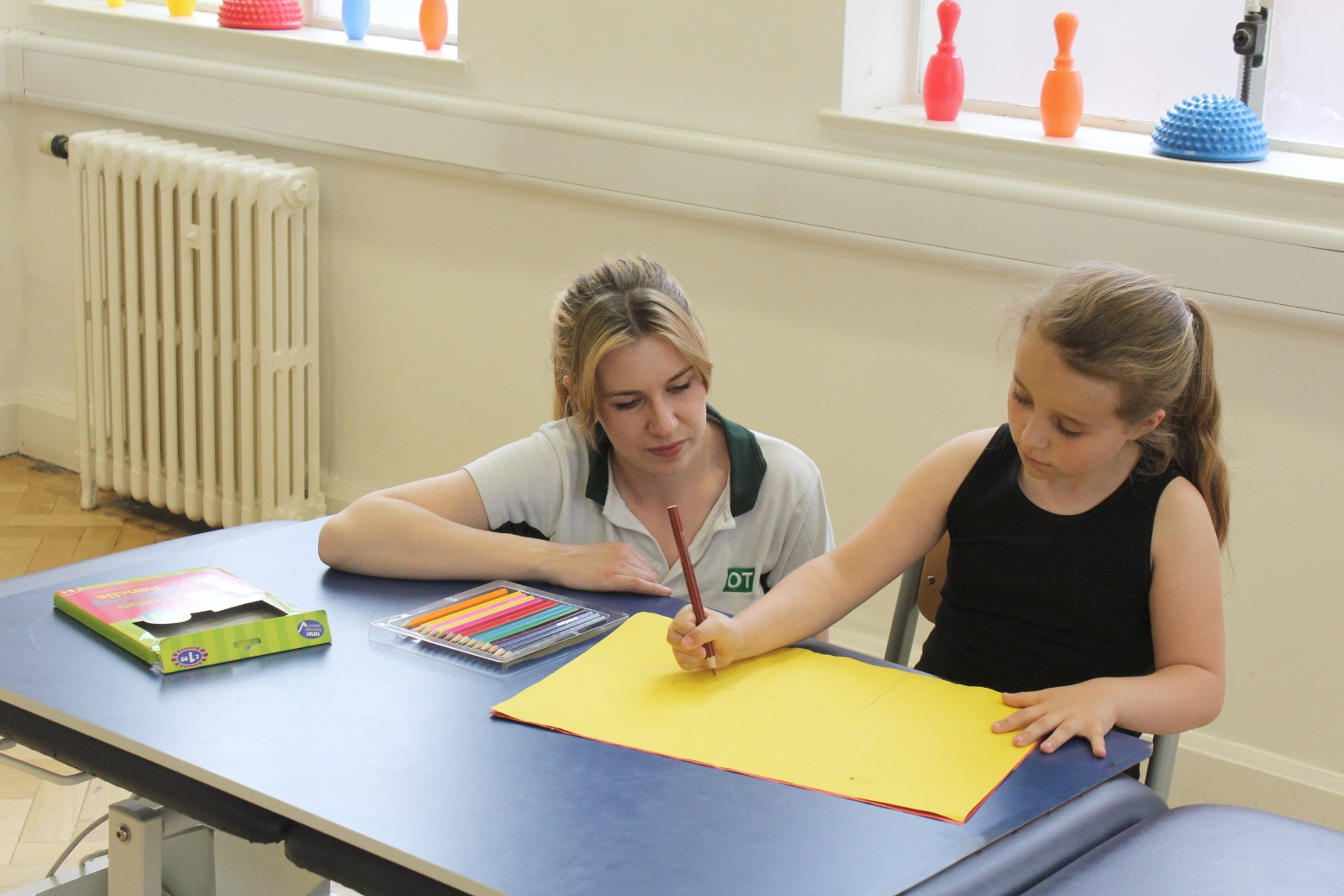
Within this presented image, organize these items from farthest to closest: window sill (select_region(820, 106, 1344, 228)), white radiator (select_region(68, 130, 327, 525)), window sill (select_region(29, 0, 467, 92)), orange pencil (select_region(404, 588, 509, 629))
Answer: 1. white radiator (select_region(68, 130, 327, 525))
2. window sill (select_region(29, 0, 467, 92))
3. window sill (select_region(820, 106, 1344, 228))
4. orange pencil (select_region(404, 588, 509, 629))

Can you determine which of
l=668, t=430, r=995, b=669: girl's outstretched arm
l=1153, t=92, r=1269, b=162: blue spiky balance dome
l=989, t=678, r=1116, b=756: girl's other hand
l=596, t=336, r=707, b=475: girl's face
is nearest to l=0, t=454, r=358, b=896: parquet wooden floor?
l=596, t=336, r=707, b=475: girl's face

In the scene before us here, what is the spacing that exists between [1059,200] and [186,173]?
6.06 feet

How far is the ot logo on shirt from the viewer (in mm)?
1681

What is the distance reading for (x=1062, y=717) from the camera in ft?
3.91

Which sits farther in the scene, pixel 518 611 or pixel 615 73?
pixel 615 73

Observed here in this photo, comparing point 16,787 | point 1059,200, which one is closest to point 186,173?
point 16,787

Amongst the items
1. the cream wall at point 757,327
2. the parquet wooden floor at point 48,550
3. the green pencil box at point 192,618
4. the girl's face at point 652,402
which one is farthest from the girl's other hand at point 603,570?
the parquet wooden floor at point 48,550

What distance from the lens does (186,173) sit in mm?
3062

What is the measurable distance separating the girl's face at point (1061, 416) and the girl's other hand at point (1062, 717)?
228 millimetres

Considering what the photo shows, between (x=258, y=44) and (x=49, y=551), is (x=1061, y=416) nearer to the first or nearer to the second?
(x=258, y=44)

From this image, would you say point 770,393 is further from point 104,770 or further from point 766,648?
point 104,770

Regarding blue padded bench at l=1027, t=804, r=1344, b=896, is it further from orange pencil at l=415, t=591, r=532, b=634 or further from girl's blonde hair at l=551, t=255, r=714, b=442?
girl's blonde hair at l=551, t=255, r=714, b=442

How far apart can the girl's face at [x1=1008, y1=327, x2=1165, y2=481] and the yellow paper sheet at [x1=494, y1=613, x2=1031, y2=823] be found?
0.24m

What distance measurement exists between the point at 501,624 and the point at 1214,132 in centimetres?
131
